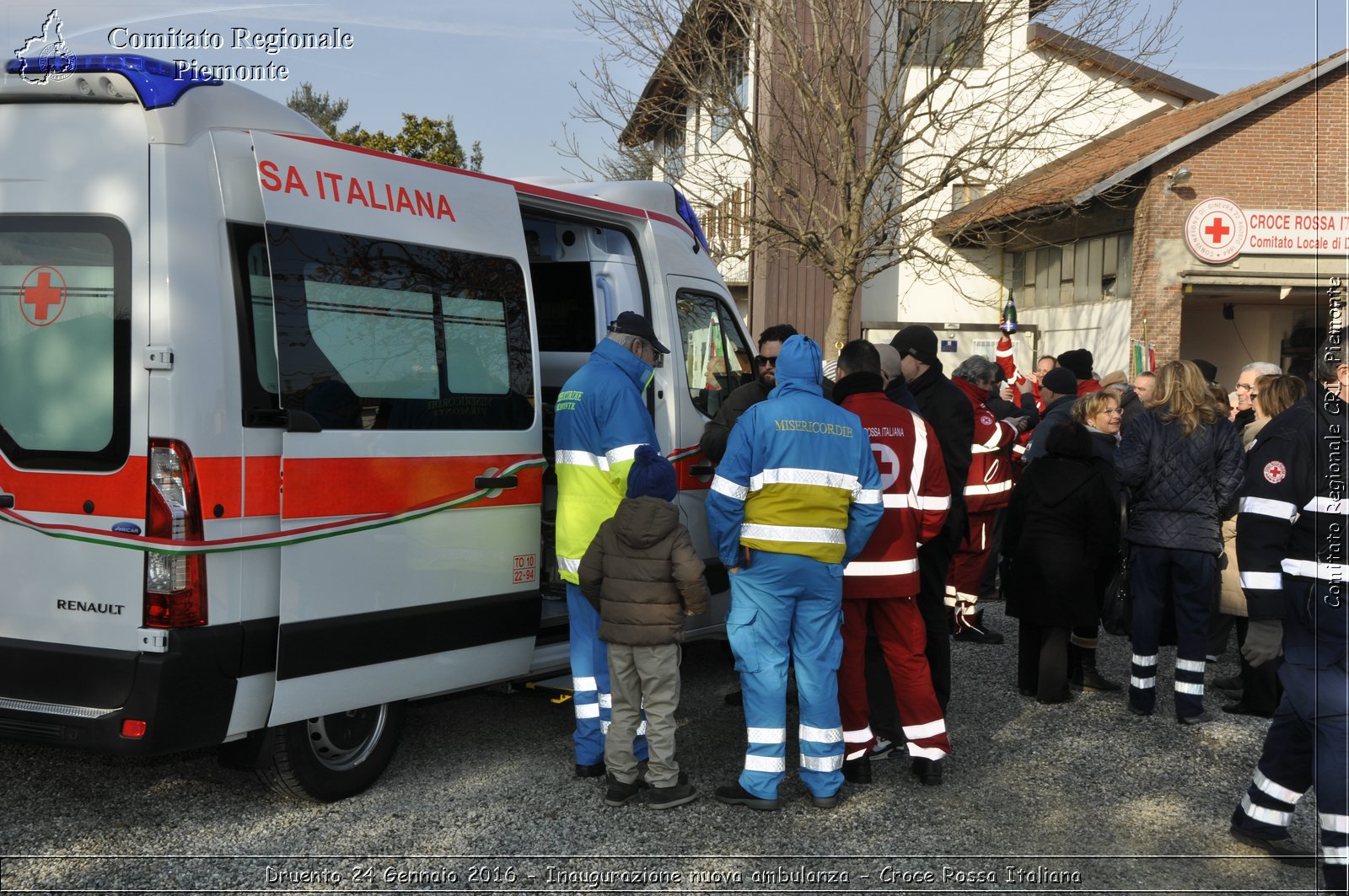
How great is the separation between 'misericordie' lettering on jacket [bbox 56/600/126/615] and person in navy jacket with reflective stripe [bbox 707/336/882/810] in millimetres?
2276

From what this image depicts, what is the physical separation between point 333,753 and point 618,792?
117 centimetres

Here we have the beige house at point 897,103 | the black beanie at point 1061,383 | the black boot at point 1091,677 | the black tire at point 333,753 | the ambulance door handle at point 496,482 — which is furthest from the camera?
the beige house at point 897,103

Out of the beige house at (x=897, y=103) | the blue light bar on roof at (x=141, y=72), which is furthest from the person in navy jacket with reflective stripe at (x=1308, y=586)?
the beige house at (x=897, y=103)

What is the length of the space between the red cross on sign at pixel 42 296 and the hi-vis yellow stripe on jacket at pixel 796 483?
256cm

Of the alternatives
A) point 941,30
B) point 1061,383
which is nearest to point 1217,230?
point 941,30

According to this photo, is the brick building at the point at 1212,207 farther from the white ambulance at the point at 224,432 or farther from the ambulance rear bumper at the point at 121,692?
the ambulance rear bumper at the point at 121,692

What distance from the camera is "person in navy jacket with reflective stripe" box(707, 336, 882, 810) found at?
5004 mm

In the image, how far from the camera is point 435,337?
5055 millimetres

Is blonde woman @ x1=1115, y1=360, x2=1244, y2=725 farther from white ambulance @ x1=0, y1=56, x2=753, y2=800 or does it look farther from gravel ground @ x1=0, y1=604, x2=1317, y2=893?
white ambulance @ x1=0, y1=56, x2=753, y2=800

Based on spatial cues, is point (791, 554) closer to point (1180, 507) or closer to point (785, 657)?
point (785, 657)

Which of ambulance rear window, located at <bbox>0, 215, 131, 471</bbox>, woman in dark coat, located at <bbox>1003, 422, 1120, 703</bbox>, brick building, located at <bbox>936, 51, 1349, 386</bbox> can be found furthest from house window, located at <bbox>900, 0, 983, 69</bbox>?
ambulance rear window, located at <bbox>0, 215, 131, 471</bbox>

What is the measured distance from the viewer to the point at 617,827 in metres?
4.79

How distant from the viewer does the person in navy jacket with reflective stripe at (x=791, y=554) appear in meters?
5.00

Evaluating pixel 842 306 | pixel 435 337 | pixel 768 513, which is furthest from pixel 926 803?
pixel 842 306
